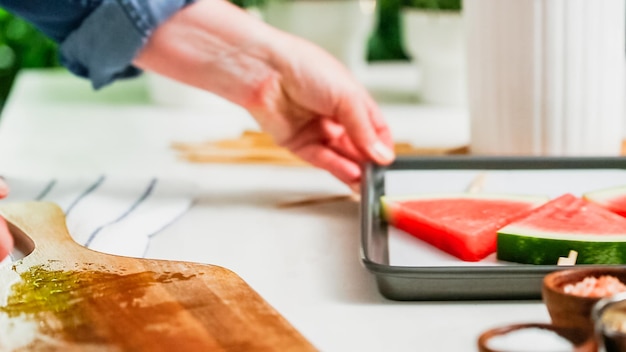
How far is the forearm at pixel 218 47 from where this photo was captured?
1171 millimetres

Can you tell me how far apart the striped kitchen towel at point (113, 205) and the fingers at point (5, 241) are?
8 cm

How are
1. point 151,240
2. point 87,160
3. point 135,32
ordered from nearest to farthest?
point 151,240 < point 135,32 < point 87,160

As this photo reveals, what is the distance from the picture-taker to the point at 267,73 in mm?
1181

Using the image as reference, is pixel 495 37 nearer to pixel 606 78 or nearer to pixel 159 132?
pixel 606 78

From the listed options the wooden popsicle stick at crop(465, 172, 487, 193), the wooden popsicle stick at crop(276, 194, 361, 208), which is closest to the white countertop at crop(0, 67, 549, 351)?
the wooden popsicle stick at crop(276, 194, 361, 208)

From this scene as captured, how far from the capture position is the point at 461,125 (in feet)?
5.31

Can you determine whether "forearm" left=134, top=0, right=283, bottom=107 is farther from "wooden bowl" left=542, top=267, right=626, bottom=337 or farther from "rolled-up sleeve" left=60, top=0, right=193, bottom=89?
"wooden bowl" left=542, top=267, right=626, bottom=337

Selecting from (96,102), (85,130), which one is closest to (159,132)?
(85,130)

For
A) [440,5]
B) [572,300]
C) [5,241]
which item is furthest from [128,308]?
[440,5]

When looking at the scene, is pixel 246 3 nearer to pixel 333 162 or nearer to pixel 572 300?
pixel 333 162

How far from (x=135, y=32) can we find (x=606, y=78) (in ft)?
2.07

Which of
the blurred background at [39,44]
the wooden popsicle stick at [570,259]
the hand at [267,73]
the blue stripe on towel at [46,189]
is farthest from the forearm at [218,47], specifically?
the blurred background at [39,44]

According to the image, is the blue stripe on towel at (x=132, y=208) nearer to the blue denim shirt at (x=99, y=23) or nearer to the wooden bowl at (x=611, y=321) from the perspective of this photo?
the blue denim shirt at (x=99, y=23)

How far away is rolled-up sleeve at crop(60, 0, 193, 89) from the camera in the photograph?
3.70 feet
